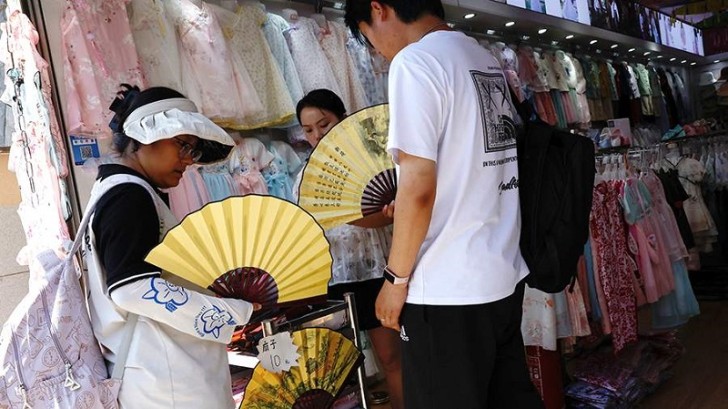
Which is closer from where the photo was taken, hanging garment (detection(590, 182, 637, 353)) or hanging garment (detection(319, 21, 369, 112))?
hanging garment (detection(590, 182, 637, 353))

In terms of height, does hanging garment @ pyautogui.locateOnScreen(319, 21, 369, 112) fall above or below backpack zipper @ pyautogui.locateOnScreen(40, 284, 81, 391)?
above

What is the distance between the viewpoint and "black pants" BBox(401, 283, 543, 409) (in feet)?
5.52

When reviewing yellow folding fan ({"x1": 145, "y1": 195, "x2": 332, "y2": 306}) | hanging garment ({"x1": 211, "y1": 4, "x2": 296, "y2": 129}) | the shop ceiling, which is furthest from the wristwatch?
the shop ceiling

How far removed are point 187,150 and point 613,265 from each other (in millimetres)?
2592

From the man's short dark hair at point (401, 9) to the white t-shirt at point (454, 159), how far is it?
100mm

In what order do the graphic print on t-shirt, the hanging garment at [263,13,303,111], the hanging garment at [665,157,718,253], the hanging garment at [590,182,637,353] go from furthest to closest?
the hanging garment at [665,157,718,253], the hanging garment at [263,13,303,111], the hanging garment at [590,182,637,353], the graphic print on t-shirt

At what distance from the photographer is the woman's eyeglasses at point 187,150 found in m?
1.60

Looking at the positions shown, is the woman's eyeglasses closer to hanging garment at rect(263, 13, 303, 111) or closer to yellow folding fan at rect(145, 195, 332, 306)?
yellow folding fan at rect(145, 195, 332, 306)

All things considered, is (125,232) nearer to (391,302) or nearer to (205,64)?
(391,302)

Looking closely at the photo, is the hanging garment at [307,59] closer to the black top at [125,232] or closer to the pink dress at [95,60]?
the pink dress at [95,60]

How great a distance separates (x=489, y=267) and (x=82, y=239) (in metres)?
1.03

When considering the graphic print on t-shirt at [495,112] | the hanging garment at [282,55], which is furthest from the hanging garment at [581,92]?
the graphic print on t-shirt at [495,112]

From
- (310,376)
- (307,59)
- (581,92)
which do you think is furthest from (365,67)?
(581,92)

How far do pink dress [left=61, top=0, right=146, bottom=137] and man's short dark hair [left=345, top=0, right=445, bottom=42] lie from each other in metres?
1.39
